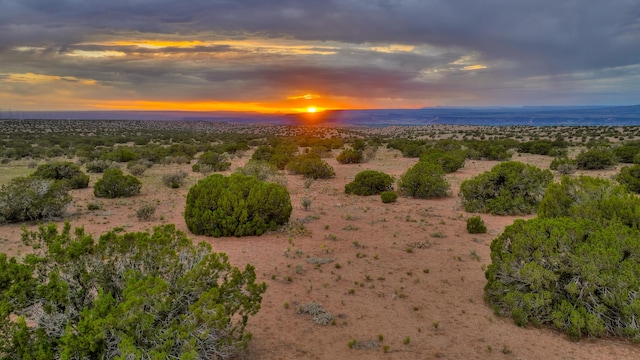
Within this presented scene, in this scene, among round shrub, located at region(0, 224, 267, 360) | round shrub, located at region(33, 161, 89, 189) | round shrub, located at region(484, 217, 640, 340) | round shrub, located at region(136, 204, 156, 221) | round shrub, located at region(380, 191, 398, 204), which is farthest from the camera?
round shrub, located at region(33, 161, 89, 189)

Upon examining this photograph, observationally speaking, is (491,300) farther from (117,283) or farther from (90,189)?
(90,189)

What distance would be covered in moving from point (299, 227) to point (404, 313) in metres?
6.08

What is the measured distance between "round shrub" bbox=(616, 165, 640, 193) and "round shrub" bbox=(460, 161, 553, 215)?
520 cm

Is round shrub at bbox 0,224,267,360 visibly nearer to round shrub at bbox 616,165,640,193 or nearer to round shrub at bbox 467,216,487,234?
round shrub at bbox 467,216,487,234

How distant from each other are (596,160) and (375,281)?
22.9 meters

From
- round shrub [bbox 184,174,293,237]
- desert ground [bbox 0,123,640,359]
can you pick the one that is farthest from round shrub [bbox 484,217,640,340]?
round shrub [bbox 184,174,293,237]

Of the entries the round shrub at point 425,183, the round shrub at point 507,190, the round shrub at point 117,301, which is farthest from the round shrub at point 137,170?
the round shrub at point 117,301

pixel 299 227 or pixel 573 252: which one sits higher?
pixel 573 252

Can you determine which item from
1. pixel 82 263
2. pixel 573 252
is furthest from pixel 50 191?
pixel 573 252

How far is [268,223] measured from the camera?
12789mm

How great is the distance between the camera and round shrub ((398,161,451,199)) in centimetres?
1812

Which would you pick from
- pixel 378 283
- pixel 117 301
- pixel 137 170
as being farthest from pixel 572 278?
pixel 137 170

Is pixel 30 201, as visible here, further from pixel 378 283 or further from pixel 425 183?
pixel 425 183

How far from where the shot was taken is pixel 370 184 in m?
19.2
